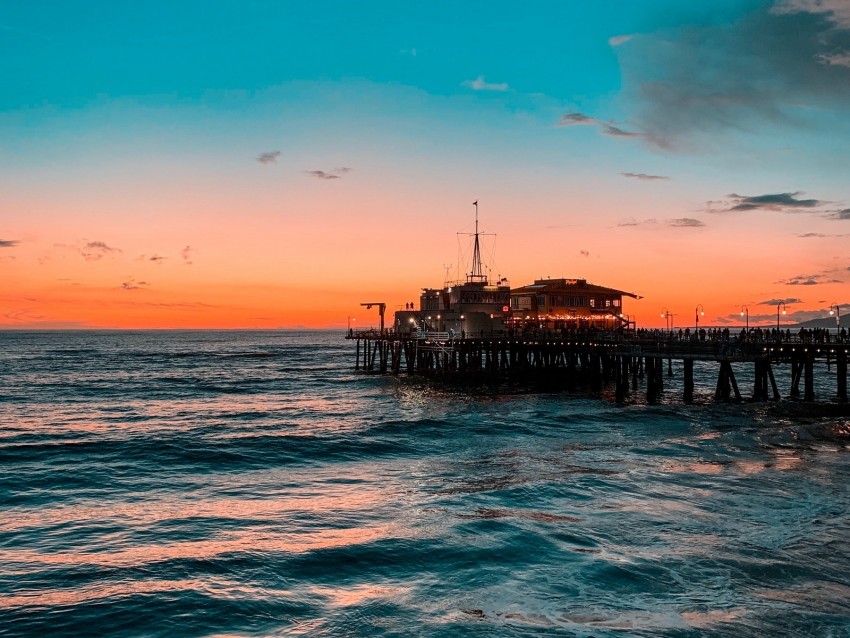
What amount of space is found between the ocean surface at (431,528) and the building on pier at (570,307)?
39.7 meters

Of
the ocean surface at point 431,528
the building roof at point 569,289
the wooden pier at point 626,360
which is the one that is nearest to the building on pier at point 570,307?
the building roof at point 569,289

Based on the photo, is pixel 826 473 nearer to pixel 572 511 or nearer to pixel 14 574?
pixel 572 511

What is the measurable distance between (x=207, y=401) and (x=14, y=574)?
142 feet

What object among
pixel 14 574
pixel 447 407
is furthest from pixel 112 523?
pixel 447 407

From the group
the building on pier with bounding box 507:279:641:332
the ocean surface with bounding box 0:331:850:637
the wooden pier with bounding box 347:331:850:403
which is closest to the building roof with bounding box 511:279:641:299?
the building on pier with bounding box 507:279:641:332

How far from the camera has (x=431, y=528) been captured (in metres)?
21.2

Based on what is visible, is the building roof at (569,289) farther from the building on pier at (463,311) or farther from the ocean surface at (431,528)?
the ocean surface at (431,528)

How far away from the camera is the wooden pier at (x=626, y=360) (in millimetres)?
48312

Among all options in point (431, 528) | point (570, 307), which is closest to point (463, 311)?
point (570, 307)

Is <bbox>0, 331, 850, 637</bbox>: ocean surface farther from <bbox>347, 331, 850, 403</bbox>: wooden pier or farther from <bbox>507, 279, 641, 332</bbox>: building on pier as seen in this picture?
<bbox>507, 279, 641, 332</bbox>: building on pier

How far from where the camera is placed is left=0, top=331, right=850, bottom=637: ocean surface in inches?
593

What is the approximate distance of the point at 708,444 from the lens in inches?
1357

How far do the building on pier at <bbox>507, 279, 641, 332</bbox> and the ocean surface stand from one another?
3971cm

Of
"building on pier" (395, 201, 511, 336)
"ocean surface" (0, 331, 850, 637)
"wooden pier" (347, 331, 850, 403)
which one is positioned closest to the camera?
"ocean surface" (0, 331, 850, 637)
